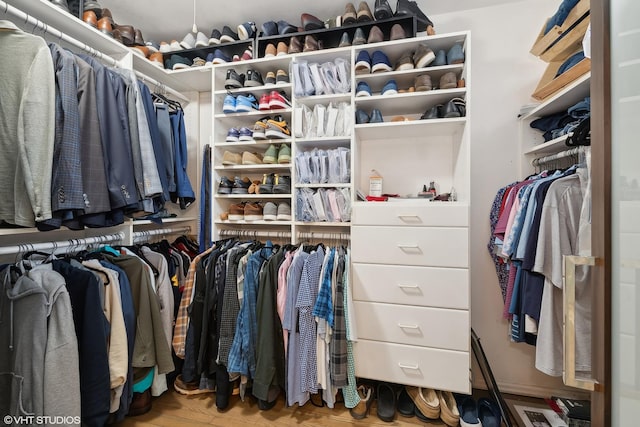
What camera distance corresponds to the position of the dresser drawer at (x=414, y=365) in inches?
51.3

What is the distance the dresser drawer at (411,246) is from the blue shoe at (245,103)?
3.63 ft

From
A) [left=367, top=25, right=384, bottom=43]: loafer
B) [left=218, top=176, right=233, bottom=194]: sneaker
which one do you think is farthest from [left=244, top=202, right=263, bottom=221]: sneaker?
[left=367, top=25, right=384, bottom=43]: loafer

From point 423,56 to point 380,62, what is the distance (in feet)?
0.79

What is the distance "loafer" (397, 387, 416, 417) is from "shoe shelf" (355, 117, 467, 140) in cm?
162

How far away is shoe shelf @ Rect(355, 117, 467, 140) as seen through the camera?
147cm

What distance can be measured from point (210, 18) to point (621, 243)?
2495 millimetres

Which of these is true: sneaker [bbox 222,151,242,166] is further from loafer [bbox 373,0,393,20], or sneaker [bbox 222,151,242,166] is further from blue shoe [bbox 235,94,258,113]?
loafer [bbox 373,0,393,20]

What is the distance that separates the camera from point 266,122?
5.62 ft

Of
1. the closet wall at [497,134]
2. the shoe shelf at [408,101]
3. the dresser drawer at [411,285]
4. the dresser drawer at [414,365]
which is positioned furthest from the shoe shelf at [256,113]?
the dresser drawer at [414,365]

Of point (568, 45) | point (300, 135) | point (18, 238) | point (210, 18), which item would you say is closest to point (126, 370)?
point (18, 238)

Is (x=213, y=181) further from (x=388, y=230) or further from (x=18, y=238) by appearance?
(x=388, y=230)

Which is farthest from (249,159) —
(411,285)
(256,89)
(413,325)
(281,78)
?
(413,325)

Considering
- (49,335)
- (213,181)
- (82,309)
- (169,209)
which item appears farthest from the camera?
(169,209)

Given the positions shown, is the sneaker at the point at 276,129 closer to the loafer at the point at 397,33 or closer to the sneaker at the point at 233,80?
the sneaker at the point at 233,80
